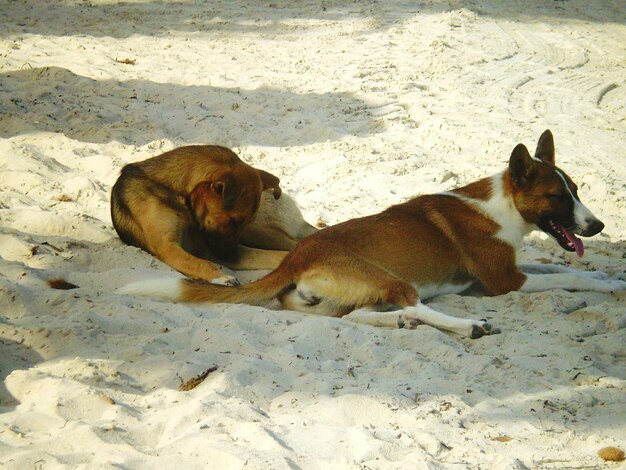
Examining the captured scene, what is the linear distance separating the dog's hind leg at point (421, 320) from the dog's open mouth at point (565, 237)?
1.33 meters

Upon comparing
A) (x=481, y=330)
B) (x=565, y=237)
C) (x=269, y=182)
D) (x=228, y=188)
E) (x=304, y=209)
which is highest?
(x=228, y=188)

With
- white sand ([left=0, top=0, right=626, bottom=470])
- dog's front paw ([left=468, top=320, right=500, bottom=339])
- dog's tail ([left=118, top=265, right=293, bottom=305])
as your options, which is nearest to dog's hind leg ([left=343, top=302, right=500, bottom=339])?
dog's front paw ([left=468, top=320, right=500, bottom=339])

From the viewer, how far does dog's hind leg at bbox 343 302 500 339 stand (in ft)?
14.7

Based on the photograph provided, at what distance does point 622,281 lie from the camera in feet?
17.8

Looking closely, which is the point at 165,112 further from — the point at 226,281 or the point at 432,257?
the point at 432,257

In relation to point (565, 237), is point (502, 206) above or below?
above

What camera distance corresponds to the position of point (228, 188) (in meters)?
5.50

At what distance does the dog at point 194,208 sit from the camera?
554 centimetres

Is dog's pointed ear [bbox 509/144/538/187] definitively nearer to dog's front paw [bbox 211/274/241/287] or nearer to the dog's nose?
the dog's nose

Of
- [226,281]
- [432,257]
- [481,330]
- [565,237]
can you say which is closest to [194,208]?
[226,281]

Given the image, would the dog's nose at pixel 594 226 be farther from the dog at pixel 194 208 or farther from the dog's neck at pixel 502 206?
the dog at pixel 194 208

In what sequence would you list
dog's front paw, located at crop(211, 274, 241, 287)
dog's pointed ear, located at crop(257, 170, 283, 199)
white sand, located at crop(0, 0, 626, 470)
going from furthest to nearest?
dog's pointed ear, located at crop(257, 170, 283, 199)
dog's front paw, located at crop(211, 274, 241, 287)
white sand, located at crop(0, 0, 626, 470)

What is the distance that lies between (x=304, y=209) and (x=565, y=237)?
7.53 ft

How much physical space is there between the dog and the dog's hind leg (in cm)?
109
